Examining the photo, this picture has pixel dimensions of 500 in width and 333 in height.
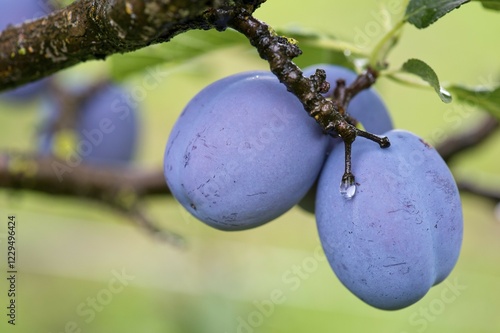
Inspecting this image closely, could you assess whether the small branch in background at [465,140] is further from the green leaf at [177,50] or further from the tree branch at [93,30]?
the tree branch at [93,30]

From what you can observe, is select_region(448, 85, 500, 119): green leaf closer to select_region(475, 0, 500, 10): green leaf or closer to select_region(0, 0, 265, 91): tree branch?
select_region(475, 0, 500, 10): green leaf

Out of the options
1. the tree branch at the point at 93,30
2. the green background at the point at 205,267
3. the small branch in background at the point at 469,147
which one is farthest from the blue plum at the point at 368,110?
the small branch in background at the point at 469,147

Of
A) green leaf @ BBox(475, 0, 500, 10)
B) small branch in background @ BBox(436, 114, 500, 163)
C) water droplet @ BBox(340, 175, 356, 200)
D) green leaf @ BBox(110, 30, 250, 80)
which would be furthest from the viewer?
small branch in background @ BBox(436, 114, 500, 163)

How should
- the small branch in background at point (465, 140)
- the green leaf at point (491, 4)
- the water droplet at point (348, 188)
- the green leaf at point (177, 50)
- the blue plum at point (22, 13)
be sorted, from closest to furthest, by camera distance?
the water droplet at point (348, 188) < the green leaf at point (491, 4) < the green leaf at point (177, 50) < the small branch in background at point (465, 140) < the blue plum at point (22, 13)

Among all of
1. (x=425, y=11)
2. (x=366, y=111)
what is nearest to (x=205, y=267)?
(x=366, y=111)

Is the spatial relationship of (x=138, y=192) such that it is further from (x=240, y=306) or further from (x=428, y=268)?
(x=428, y=268)

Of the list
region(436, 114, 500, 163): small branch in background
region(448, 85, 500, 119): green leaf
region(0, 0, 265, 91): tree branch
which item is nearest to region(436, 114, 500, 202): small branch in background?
region(436, 114, 500, 163): small branch in background

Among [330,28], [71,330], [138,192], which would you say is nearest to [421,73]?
[138,192]
